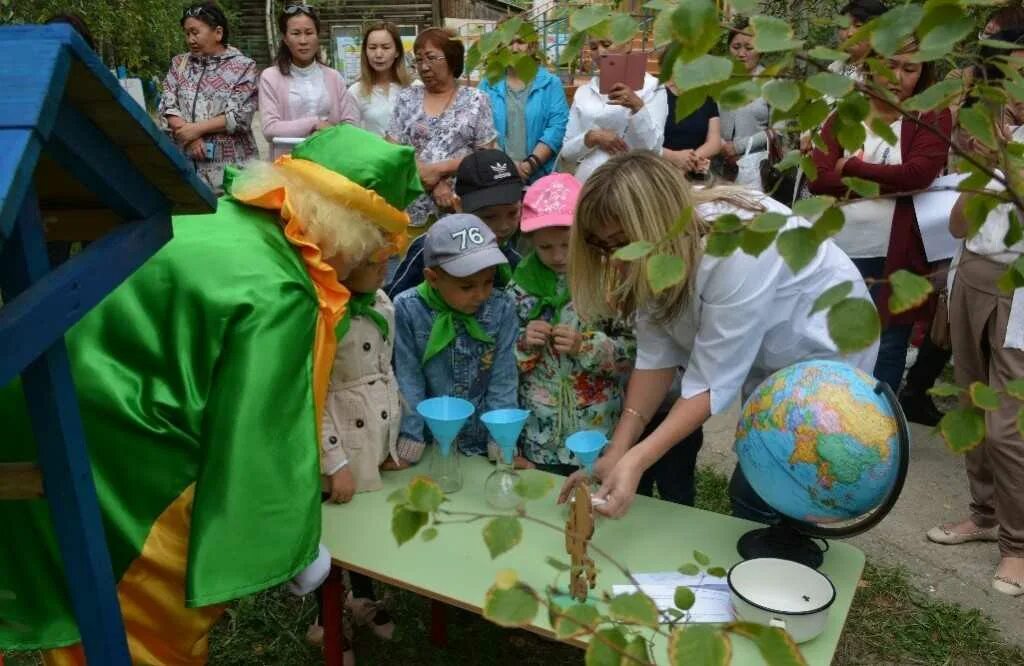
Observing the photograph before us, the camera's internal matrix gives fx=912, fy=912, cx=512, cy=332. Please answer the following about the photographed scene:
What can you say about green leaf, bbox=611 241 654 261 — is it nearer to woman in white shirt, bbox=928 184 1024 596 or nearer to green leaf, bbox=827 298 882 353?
green leaf, bbox=827 298 882 353

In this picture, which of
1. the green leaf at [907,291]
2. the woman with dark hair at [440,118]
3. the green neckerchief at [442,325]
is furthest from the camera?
the woman with dark hair at [440,118]

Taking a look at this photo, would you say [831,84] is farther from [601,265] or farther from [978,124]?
[601,265]

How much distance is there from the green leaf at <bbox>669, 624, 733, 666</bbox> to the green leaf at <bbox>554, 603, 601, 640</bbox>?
89mm

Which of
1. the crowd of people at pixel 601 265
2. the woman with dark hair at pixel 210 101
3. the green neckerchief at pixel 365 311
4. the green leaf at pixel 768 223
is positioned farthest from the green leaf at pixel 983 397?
the woman with dark hair at pixel 210 101

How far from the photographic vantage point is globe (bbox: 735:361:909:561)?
1.75m

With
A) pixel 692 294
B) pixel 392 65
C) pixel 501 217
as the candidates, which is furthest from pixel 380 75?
pixel 692 294

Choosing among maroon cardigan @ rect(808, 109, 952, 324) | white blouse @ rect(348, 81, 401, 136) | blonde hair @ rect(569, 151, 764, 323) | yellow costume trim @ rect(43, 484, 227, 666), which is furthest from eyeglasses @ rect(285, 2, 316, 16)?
yellow costume trim @ rect(43, 484, 227, 666)

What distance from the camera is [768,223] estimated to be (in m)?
0.87

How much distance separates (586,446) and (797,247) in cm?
139

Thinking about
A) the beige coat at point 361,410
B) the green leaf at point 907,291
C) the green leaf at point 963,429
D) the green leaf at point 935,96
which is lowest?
the beige coat at point 361,410

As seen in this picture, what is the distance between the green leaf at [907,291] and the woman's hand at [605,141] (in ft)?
12.3

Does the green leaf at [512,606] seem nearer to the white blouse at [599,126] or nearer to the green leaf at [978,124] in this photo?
the green leaf at [978,124]

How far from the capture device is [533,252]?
9.84 ft

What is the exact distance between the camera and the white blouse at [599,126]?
178 inches
